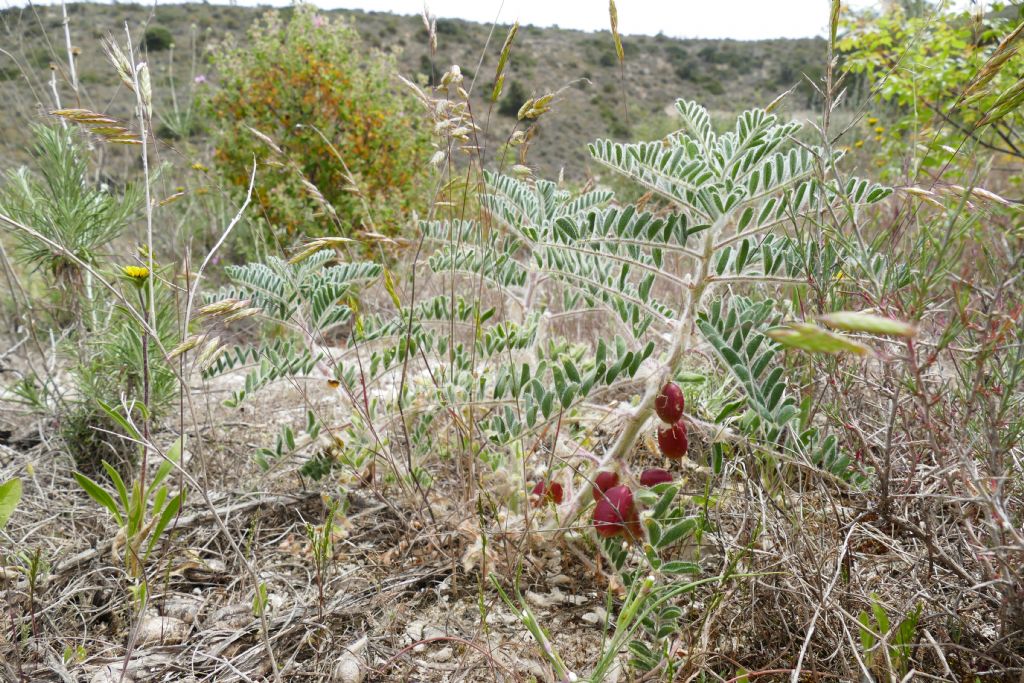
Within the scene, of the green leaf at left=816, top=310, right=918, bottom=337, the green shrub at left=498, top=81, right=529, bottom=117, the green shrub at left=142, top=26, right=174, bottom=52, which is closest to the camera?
the green leaf at left=816, top=310, right=918, bottom=337

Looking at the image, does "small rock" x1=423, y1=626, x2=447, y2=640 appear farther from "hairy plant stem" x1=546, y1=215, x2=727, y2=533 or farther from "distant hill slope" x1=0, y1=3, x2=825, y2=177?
"distant hill slope" x1=0, y1=3, x2=825, y2=177

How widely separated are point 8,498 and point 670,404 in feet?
4.28

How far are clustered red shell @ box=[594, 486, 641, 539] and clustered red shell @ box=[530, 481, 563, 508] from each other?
17 centimetres

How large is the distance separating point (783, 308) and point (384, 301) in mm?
2586

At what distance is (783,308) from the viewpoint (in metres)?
1.99

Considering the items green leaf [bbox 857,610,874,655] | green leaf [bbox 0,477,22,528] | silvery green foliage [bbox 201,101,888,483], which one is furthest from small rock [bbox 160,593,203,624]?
green leaf [bbox 857,610,874,655]

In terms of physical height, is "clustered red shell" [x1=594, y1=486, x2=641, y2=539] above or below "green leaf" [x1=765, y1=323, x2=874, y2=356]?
below

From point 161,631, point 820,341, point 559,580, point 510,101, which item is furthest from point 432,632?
point 510,101

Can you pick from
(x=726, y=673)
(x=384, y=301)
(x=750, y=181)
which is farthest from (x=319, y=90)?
(x=726, y=673)

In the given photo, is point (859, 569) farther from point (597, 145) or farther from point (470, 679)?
point (597, 145)

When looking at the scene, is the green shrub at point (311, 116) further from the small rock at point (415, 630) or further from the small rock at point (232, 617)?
the small rock at point (415, 630)

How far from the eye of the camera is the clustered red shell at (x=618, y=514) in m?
1.24

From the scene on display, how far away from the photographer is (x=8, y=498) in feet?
4.42

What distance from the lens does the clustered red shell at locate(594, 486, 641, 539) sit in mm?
1238
